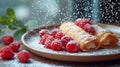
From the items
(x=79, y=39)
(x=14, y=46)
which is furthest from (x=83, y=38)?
(x=14, y=46)

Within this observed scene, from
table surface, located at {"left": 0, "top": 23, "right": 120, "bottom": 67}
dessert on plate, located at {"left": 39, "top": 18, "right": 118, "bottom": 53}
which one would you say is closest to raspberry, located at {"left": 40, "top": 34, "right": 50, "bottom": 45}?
dessert on plate, located at {"left": 39, "top": 18, "right": 118, "bottom": 53}

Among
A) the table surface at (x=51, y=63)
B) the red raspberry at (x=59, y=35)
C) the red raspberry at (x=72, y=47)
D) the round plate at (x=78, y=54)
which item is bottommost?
the table surface at (x=51, y=63)

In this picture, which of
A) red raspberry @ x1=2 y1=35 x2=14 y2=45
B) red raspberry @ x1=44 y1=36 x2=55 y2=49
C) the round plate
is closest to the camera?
the round plate

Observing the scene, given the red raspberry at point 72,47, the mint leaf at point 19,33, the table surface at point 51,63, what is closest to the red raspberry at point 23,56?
the table surface at point 51,63

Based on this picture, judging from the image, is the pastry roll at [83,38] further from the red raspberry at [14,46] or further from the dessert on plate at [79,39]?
the red raspberry at [14,46]

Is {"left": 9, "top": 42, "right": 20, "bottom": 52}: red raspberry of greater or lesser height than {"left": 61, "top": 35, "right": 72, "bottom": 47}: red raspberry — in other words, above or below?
below

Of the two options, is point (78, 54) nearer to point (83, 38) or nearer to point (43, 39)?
point (83, 38)

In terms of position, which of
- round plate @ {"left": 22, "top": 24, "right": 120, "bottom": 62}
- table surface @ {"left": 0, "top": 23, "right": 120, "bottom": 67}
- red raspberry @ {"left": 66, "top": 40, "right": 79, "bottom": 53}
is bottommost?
table surface @ {"left": 0, "top": 23, "right": 120, "bottom": 67}

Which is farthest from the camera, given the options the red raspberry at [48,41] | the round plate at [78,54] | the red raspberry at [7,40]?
the red raspberry at [7,40]

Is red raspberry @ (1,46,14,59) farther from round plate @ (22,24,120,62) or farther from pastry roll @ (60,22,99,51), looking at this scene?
pastry roll @ (60,22,99,51)
